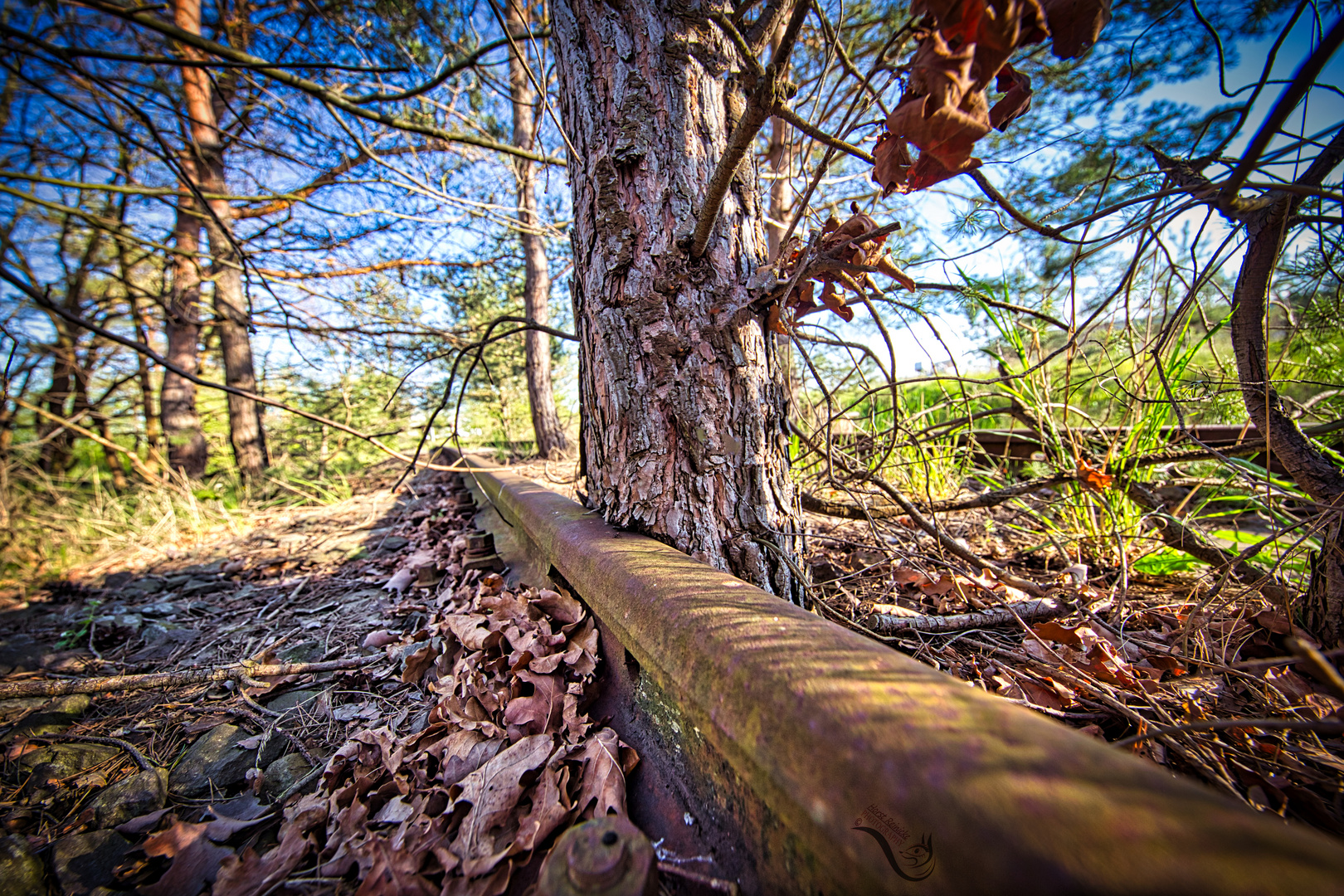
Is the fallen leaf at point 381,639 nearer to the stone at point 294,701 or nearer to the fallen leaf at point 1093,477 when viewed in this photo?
the stone at point 294,701

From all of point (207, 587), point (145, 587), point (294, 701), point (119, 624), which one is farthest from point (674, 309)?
point (145, 587)

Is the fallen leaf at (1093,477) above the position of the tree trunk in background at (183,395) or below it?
below

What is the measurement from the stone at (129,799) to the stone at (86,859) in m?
0.05

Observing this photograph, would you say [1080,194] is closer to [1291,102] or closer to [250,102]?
[1291,102]

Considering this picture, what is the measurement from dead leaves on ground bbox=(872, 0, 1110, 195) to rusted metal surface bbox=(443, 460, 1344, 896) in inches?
31.8

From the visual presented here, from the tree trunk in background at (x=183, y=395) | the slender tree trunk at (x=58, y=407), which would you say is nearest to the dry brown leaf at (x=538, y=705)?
the slender tree trunk at (x=58, y=407)

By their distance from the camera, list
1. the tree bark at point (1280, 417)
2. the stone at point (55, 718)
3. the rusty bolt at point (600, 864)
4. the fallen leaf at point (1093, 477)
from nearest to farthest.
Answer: the rusty bolt at point (600, 864) < the tree bark at point (1280, 417) < the stone at point (55, 718) < the fallen leaf at point (1093, 477)

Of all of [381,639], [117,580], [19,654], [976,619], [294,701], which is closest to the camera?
[976,619]

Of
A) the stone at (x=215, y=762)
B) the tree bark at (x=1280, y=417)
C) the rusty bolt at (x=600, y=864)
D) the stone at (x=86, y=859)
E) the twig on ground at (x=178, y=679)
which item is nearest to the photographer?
the rusty bolt at (x=600, y=864)

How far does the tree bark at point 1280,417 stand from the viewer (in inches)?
39.9

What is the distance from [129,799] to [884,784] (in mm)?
1704

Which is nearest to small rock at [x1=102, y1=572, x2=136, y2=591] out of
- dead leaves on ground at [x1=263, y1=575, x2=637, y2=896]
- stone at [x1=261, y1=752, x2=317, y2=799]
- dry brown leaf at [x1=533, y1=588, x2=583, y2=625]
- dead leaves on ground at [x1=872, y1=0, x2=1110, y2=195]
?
stone at [x1=261, y1=752, x2=317, y2=799]

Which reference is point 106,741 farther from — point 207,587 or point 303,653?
point 207,587

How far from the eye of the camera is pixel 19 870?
90 cm
